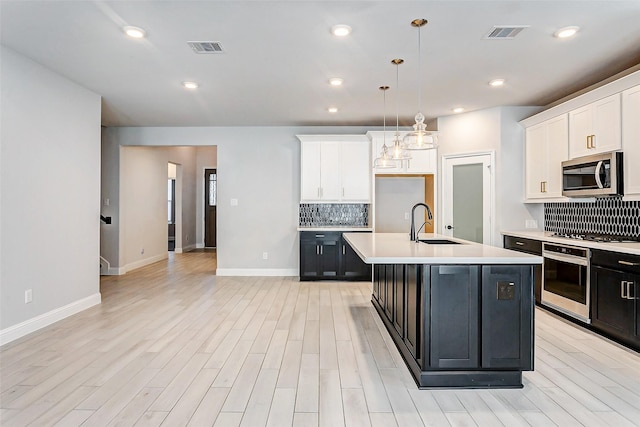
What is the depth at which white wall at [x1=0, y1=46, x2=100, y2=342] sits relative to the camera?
3.57 m

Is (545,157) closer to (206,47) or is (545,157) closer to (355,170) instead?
(355,170)

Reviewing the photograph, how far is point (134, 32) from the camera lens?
319cm

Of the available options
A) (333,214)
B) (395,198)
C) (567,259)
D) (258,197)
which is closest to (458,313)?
(567,259)

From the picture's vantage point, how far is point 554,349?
3.33m

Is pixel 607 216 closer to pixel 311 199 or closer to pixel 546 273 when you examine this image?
pixel 546 273

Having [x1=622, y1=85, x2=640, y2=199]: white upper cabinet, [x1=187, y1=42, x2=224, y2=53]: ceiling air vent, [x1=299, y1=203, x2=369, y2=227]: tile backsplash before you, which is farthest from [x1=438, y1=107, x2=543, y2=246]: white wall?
[x1=187, y1=42, x2=224, y2=53]: ceiling air vent

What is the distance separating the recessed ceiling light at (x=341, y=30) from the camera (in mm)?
3107

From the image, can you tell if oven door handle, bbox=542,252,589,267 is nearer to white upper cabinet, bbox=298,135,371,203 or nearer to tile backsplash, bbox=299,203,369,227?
white upper cabinet, bbox=298,135,371,203

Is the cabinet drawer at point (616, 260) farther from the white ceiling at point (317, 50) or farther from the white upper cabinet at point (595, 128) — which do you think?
the white ceiling at point (317, 50)

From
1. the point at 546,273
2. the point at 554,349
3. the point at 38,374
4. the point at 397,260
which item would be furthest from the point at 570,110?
the point at 38,374

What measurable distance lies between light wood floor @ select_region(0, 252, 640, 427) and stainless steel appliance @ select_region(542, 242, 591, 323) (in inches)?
6.8

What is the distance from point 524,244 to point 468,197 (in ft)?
3.98

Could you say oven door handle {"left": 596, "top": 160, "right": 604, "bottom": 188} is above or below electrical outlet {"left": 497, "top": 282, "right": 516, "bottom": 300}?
above

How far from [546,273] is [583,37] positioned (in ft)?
8.12
